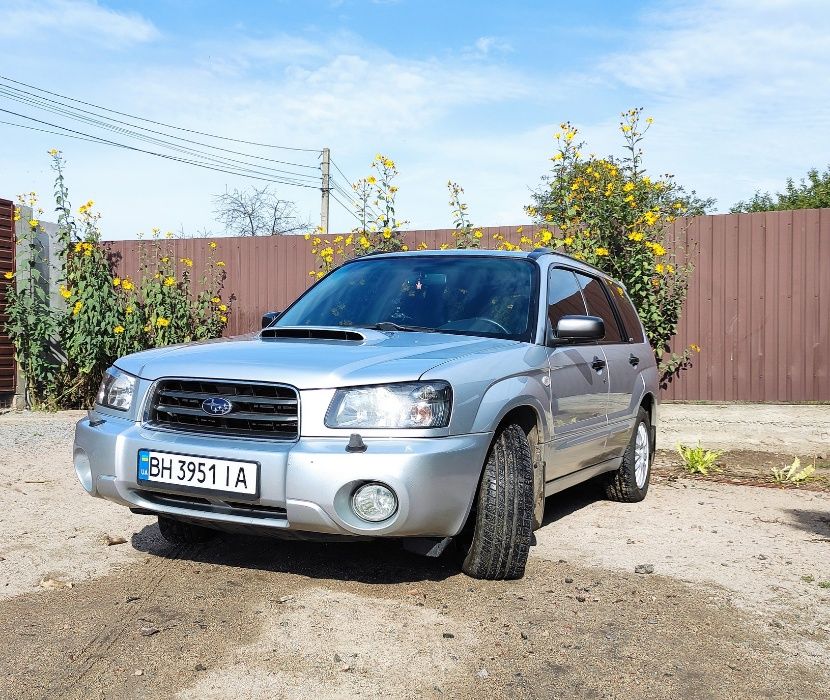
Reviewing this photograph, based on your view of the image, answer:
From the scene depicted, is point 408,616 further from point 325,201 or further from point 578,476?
point 325,201

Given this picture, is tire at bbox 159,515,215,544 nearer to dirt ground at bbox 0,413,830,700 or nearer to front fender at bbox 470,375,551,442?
dirt ground at bbox 0,413,830,700

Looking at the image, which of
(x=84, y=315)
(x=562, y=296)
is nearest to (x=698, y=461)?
(x=562, y=296)

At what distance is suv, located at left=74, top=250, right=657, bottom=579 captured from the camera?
11.3 feet

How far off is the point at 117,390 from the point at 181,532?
40.1 inches

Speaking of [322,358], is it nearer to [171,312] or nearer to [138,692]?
[138,692]

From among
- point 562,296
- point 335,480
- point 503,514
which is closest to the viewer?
point 335,480

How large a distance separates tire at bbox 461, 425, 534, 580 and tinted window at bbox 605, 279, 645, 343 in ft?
8.40

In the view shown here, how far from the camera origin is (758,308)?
9859 mm

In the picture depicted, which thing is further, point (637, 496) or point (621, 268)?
point (621, 268)

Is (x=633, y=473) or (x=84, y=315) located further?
(x=84, y=315)

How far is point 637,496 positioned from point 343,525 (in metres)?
3.43

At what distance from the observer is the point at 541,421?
170 inches

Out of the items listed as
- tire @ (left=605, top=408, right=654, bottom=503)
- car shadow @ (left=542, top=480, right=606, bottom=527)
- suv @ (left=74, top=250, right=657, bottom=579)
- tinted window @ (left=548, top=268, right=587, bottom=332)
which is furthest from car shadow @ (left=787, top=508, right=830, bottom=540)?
tinted window @ (left=548, top=268, right=587, bottom=332)

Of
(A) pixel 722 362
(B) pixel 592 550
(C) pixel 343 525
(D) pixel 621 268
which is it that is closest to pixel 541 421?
(B) pixel 592 550
